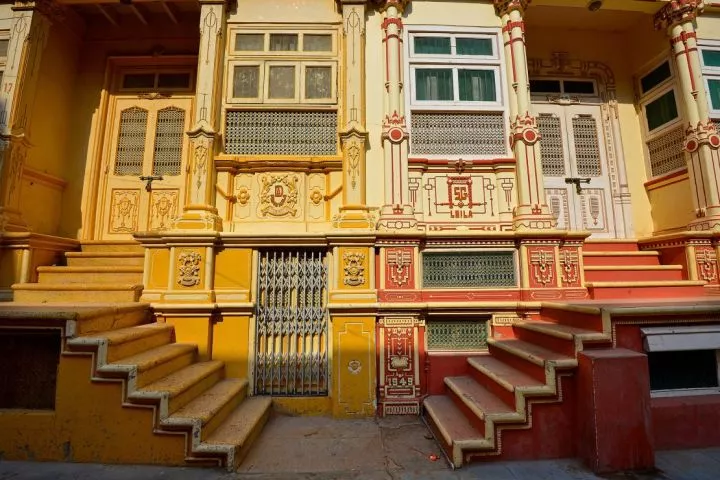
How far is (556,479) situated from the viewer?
3129 millimetres

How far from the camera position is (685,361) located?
3.85m

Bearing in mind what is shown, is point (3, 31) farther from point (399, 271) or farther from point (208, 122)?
point (399, 271)

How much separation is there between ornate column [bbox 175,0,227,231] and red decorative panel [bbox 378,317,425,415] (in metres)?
2.83

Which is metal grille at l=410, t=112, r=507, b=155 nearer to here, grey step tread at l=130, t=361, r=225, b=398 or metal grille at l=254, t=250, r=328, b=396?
metal grille at l=254, t=250, r=328, b=396

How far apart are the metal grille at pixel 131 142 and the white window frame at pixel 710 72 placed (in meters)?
9.92

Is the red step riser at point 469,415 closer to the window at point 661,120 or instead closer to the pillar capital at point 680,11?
the window at point 661,120

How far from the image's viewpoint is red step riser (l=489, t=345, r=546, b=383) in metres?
3.66

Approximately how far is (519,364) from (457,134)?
3490mm

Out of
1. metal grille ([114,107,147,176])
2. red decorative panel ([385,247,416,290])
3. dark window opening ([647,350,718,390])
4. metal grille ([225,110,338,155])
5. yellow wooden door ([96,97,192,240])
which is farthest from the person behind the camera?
metal grille ([114,107,147,176])

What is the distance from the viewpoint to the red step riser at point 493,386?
3.61 meters

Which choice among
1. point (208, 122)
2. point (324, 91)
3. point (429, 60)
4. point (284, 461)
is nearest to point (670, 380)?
point (284, 461)

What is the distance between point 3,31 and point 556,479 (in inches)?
380

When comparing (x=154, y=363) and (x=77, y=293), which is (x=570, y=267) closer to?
(x=154, y=363)

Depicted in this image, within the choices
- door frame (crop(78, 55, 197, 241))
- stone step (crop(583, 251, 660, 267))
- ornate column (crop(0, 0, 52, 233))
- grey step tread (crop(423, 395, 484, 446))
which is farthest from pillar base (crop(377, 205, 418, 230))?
ornate column (crop(0, 0, 52, 233))
